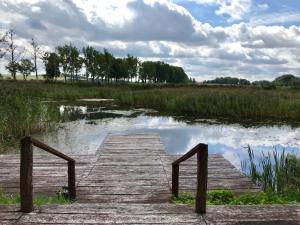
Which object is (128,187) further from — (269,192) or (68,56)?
(68,56)

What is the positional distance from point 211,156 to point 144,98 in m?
18.0

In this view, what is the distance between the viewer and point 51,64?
59.0 meters

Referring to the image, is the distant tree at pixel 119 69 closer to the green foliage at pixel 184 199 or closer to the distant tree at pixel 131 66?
the distant tree at pixel 131 66

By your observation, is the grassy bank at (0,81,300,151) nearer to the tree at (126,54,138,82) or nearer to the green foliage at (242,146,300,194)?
the green foliage at (242,146,300,194)

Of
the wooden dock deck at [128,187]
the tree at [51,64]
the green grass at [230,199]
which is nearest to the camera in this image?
the wooden dock deck at [128,187]

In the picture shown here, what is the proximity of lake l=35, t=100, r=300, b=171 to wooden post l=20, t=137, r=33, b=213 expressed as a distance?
656cm

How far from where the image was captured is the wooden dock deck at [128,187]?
3832mm

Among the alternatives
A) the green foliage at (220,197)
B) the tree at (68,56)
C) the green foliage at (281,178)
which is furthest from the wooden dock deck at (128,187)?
the tree at (68,56)

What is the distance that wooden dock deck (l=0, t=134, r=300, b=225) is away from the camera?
3.83m

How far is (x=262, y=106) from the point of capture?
63.7ft

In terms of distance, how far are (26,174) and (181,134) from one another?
35.9 feet

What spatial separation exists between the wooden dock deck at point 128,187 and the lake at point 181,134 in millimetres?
1357

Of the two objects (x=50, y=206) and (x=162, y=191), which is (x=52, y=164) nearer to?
(x=162, y=191)

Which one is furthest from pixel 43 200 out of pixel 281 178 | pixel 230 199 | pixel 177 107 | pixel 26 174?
pixel 177 107
